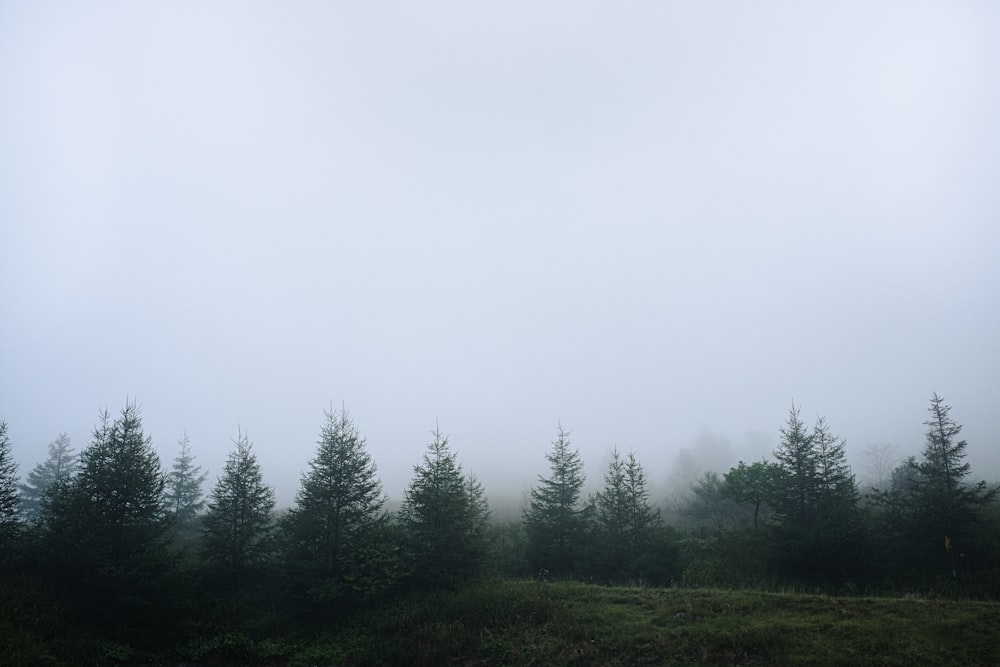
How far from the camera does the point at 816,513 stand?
26797mm

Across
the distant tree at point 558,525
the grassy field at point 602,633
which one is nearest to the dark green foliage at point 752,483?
the distant tree at point 558,525

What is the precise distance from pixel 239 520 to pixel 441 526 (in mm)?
12363

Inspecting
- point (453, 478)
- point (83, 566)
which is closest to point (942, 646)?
point (453, 478)

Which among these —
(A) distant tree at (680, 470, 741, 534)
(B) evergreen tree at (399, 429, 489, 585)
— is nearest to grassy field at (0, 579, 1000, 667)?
(B) evergreen tree at (399, 429, 489, 585)

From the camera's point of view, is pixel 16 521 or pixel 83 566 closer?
pixel 83 566

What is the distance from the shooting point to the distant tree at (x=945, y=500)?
23.1 m

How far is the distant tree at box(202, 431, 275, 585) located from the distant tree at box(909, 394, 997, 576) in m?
36.3

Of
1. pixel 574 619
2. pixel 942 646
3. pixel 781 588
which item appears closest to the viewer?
pixel 942 646

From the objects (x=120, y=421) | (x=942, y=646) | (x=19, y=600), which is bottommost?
(x=942, y=646)

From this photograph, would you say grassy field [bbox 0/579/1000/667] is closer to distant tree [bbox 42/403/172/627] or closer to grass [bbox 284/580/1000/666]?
grass [bbox 284/580/1000/666]

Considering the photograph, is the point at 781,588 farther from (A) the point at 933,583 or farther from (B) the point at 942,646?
(B) the point at 942,646

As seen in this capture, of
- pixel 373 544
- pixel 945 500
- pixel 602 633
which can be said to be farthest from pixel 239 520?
pixel 945 500

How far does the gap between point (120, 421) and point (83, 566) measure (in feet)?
23.6

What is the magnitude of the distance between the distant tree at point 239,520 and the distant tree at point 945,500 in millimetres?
36335
